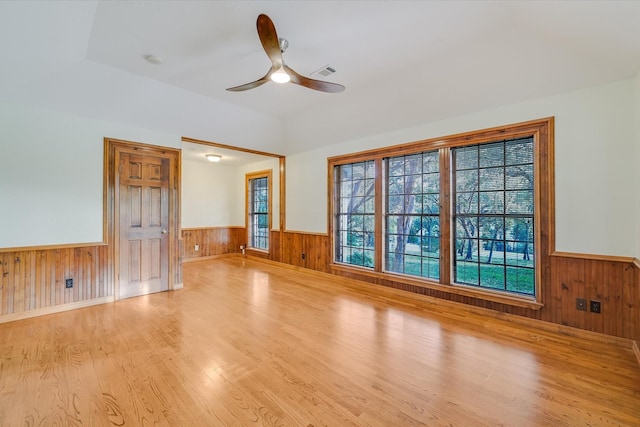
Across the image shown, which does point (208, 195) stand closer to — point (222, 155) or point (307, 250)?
point (222, 155)

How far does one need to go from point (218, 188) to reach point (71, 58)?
4857 mm

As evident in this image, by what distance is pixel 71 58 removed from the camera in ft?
9.08

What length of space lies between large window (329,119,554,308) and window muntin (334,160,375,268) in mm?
18

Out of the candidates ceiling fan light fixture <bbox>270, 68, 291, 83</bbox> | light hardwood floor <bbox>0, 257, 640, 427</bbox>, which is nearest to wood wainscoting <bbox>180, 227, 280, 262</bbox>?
light hardwood floor <bbox>0, 257, 640, 427</bbox>

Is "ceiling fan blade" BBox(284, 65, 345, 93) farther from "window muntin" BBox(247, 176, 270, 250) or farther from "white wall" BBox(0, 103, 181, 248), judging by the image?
"window muntin" BBox(247, 176, 270, 250)

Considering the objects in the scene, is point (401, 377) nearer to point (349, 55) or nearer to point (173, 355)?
point (173, 355)

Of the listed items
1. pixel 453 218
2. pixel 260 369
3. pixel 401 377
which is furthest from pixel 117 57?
pixel 453 218

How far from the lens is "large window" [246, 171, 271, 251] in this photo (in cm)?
682

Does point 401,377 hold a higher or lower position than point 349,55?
lower

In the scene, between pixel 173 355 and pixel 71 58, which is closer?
pixel 173 355

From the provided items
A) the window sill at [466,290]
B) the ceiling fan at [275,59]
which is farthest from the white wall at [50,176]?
the window sill at [466,290]

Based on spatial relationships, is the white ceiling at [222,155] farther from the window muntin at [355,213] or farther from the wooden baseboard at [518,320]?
the wooden baseboard at [518,320]

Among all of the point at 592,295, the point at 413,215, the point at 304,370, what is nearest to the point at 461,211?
the point at 413,215

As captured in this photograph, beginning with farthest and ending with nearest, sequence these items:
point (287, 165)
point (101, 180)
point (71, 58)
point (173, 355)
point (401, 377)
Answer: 1. point (287, 165)
2. point (101, 180)
3. point (71, 58)
4. point (173, 355)
5. point (401, 377)
